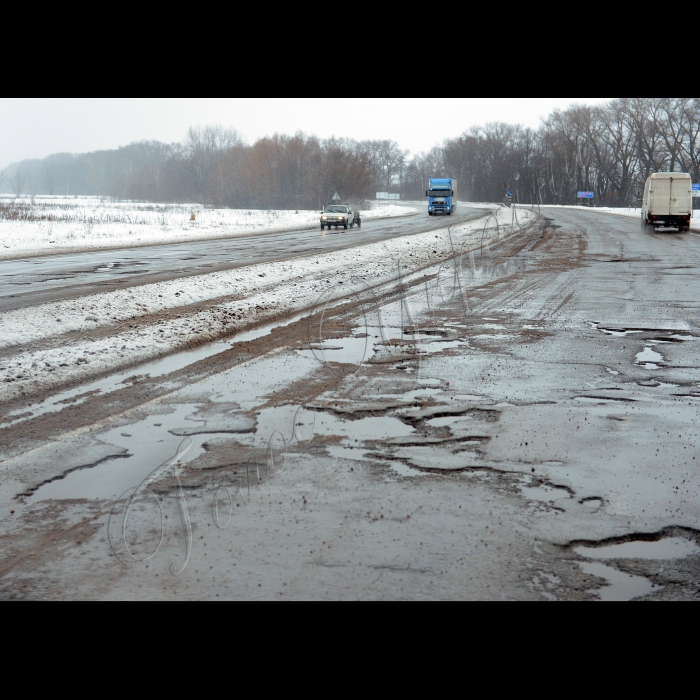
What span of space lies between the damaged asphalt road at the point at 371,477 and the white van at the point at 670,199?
29727 mm

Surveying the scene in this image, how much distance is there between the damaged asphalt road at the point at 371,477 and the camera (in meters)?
3.84

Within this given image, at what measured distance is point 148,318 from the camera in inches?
482

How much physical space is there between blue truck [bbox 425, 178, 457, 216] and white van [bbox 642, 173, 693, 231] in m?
24.4

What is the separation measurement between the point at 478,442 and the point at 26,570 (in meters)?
3.57

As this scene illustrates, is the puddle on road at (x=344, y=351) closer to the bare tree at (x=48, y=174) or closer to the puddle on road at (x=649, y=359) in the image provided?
the puddle on road at (x=649, y=359)

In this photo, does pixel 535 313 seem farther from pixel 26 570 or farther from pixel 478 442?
pixel 26 570

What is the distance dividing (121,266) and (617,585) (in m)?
19.4

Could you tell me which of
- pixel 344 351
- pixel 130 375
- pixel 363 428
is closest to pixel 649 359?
pixel 344 351

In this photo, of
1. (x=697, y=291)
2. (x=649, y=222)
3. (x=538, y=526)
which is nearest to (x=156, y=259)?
(x=697, y=291)

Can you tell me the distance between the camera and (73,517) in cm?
459

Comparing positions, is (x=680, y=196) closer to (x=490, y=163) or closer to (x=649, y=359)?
(x=649, y=359)

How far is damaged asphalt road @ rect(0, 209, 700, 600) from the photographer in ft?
12.6

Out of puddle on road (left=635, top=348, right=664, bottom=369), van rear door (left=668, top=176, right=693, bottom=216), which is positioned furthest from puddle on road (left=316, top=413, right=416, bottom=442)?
van rear door (left=668, top=176, right=693, bottom=216)

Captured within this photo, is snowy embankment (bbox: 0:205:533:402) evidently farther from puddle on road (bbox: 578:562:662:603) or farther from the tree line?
the tree line
